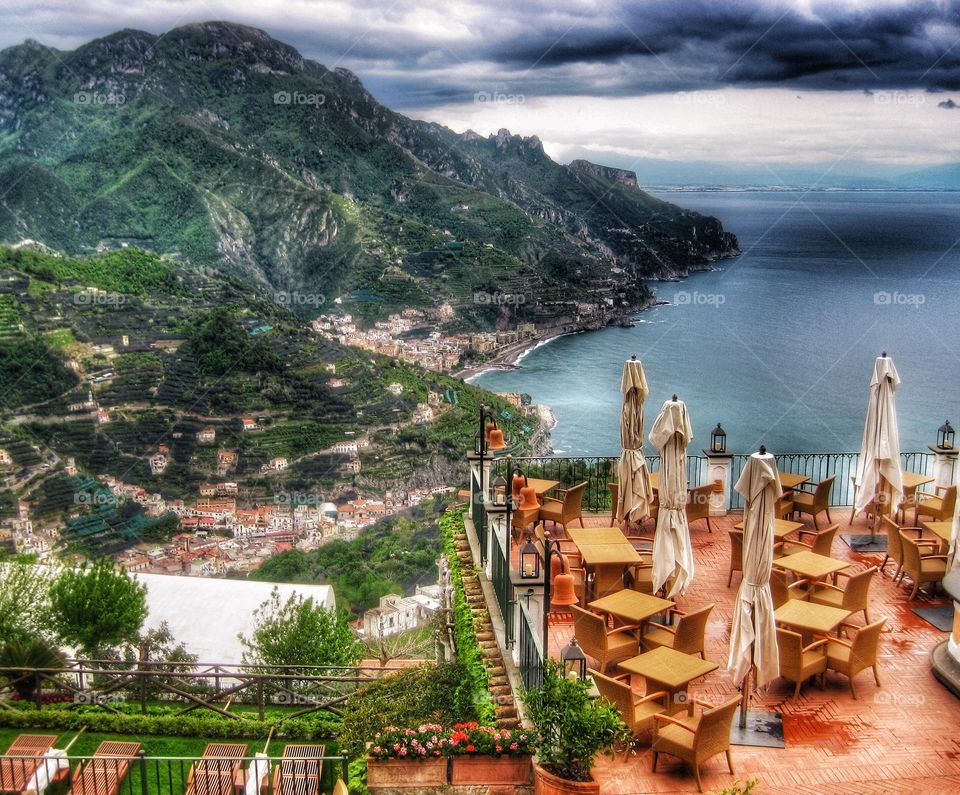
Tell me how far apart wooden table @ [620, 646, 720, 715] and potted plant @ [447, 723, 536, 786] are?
928 mm

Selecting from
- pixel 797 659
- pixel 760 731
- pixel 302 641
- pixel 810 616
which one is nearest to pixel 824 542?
pixel 810 616

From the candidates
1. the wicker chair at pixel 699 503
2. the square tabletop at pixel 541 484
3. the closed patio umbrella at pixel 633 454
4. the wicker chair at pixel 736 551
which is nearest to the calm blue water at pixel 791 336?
the wicker chair at pixel 699 503

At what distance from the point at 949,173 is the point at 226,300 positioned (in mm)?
54102

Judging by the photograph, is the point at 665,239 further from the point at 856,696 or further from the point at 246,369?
the point at 856,696

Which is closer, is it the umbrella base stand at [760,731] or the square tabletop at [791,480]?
the umbrella base stand at [760,731]

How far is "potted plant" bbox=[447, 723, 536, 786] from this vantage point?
5492 mm

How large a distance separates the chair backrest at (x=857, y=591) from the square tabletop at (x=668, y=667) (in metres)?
1.69

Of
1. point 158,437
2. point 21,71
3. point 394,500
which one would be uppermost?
point 21,71

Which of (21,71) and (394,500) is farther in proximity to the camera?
(21,71)

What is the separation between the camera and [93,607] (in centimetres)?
1659

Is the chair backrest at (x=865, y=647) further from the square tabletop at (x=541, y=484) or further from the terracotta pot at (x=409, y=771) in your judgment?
the square tabletop at (x=541, y=484)

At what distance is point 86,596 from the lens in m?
16.5

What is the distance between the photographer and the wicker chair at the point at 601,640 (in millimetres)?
6484

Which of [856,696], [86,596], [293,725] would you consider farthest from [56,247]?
[856,696]
